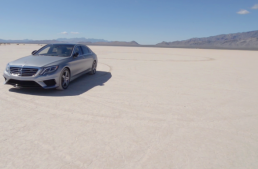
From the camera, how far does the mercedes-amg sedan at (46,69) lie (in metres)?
5.55

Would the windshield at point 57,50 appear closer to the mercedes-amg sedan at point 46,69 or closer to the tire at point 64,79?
the mercedes-amg sedan at point 46,69

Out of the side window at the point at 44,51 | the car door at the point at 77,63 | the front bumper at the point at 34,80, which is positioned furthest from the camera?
the side window at the point at 44,51

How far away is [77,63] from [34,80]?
6.70 ft

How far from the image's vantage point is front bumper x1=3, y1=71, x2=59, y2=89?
5.48 metres

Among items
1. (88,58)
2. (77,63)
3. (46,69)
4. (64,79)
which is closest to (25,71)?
(46,69)

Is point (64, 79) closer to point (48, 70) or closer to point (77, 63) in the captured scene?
point (48, 70)

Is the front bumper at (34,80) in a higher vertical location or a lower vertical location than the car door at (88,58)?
lower

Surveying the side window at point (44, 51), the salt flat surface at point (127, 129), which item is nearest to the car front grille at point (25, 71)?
the salt flat surface at point (127, 129)

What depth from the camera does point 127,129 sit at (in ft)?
12.2

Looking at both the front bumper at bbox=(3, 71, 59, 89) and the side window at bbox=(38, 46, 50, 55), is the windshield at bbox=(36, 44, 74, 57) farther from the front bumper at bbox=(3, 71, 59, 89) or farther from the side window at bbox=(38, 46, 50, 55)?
Answer: the front bumper at bbox=(3, 71, 59, 89)

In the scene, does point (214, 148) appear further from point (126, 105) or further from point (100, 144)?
point (126, 105)

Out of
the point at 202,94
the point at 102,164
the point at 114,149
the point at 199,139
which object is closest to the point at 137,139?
the point at 114,149

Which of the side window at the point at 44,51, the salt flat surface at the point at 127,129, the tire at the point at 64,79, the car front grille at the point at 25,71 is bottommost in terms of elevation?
the salt flat surface at the point at 127,129

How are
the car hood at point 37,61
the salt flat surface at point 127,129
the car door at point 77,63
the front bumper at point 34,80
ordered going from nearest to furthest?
the salt flat surface at point 127,129
the front bumper at point 34,80
the car hood at point 37,61
the car door at point 77,63
